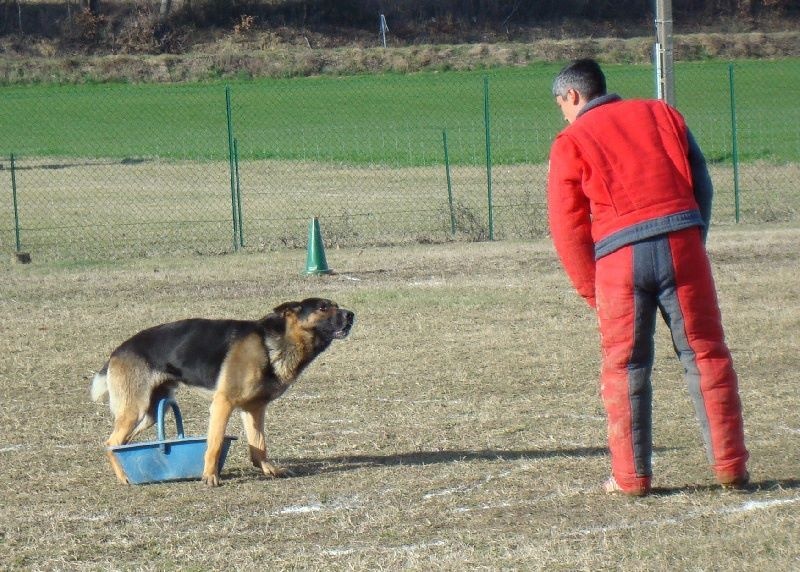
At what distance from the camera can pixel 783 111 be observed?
36.7m

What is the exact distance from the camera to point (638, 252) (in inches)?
218

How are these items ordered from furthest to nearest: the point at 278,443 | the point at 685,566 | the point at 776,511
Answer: the point at 278,443 < the point at 776,511 < the point at 685,566

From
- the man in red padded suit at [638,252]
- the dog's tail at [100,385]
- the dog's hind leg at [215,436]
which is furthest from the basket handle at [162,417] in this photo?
the man in red padded suit at [638,252]

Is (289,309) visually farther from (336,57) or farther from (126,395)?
(336,57)

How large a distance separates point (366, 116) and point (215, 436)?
1351 inches

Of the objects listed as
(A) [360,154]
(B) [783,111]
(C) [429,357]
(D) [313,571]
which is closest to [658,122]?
(D) [313,571]

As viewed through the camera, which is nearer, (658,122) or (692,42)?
(658,122)

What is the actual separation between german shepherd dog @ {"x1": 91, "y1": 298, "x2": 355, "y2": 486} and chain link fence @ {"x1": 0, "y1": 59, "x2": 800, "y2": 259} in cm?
998

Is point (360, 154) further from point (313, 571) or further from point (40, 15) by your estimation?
point (313, 571)

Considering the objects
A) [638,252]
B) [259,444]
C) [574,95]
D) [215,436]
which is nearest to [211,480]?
[215,436]

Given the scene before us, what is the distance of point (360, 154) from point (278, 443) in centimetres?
2413

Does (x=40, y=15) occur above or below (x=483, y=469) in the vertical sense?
above

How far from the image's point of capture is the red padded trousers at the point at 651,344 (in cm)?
554

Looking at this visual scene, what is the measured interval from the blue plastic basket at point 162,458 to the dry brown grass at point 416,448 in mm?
83
